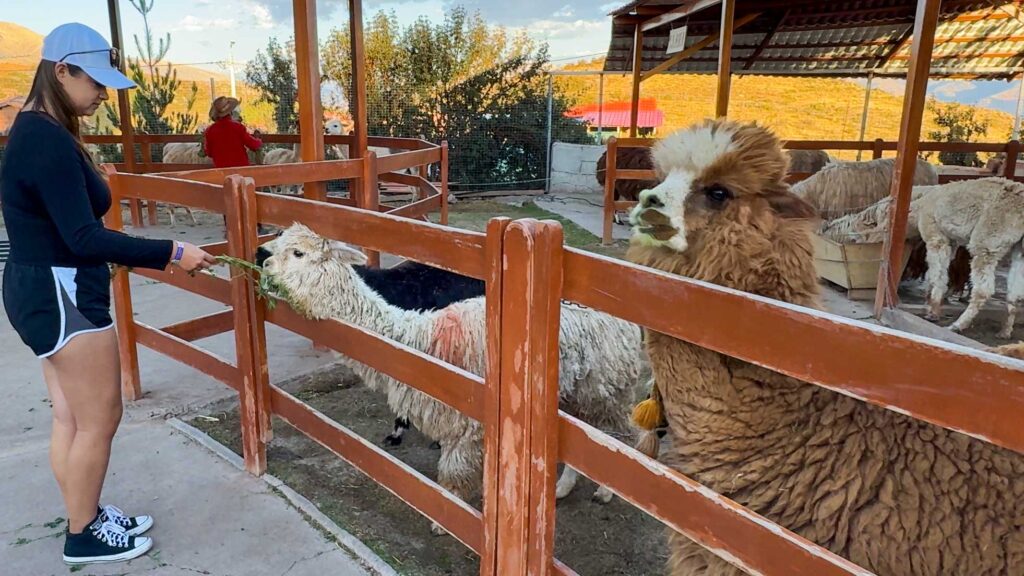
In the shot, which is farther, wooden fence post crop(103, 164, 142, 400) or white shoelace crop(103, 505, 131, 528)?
wooden fence post crop(103, 164, 142, 400)

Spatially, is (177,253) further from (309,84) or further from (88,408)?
(309,84)

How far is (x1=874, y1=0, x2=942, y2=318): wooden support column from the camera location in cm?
509

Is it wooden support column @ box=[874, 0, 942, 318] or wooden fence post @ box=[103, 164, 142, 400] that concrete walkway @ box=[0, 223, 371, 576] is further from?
wooden support column @ box=[874, 0, 942, 318]

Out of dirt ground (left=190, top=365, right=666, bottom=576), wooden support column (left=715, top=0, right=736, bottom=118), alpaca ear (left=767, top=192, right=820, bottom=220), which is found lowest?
dirt ground (left=190, top=365, right=666, bottom=576)

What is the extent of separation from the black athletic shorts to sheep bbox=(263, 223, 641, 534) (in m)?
0.88

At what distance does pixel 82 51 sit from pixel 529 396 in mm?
1831

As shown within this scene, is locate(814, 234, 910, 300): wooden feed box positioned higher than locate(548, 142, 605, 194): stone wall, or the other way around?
locate(548, 142, 605, 194): stone wall

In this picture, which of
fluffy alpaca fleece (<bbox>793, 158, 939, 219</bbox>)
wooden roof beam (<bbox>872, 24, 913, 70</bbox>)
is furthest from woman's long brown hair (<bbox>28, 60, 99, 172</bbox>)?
wooden roof beam (<bbox>872, 24, 913, 70</bbox>)

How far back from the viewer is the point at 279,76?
593 inches

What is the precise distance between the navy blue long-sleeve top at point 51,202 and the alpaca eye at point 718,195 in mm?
1942

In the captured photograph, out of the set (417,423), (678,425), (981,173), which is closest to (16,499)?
(417,423)

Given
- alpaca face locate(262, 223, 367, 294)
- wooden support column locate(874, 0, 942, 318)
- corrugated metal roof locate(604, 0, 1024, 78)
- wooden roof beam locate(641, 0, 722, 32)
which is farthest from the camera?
corrugated metal roof locate(604, 0, 1024, 78)

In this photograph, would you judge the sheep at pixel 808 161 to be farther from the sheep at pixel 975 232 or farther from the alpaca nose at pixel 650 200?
the alpaca nose at pixel 650 200

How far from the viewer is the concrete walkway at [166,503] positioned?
8.23ft
